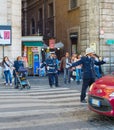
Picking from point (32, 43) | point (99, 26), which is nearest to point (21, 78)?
point (32, 43)

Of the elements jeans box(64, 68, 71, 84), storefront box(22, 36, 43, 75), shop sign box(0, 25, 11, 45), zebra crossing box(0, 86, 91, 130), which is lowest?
zebra crossing box(0, 86, 91, 130)

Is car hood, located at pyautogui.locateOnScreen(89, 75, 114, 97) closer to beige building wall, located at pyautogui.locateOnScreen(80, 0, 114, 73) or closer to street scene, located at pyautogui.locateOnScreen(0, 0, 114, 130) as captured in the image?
street scene, located at pyautogui.locateOnScreen(0, 0, 114, 130)

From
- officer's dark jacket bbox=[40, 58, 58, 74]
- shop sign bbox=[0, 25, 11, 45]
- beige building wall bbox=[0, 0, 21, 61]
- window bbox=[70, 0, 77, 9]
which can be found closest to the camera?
officer's dark jacket bbox=[40, 58, 58, 74]

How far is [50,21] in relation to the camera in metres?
36.4

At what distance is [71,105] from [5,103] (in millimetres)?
2121

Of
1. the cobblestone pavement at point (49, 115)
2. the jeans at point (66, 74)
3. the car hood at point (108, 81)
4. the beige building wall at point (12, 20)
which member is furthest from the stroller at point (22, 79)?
the car hood at point (108, 81)

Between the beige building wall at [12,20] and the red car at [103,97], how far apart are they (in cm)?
1412

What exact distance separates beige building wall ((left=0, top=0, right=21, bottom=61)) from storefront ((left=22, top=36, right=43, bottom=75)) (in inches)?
102

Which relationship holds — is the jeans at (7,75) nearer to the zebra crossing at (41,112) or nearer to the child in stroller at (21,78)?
the child in stroller at (21,78)

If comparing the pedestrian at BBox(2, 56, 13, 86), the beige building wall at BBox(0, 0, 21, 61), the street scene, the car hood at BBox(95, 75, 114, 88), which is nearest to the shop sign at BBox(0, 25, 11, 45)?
the street scene

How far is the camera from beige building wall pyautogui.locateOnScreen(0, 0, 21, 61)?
22494mm

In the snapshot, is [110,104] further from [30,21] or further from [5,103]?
[30,21]

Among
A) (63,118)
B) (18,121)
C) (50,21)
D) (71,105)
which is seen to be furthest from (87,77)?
(50,21)

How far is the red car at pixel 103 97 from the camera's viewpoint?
8273 mm
